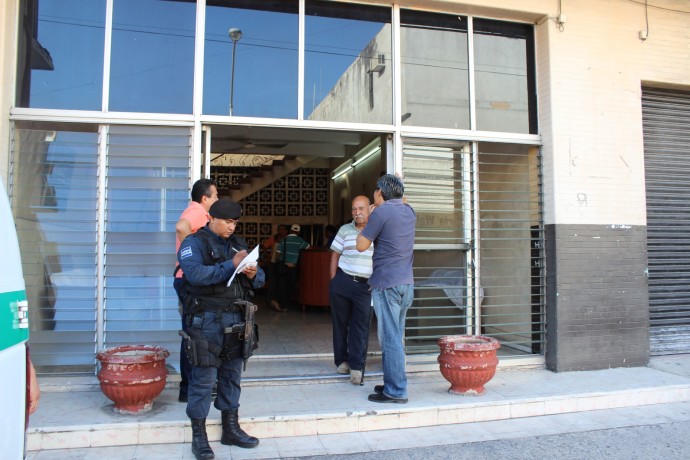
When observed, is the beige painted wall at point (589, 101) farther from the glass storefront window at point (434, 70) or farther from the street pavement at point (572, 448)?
the street pavement at point (572, 448)

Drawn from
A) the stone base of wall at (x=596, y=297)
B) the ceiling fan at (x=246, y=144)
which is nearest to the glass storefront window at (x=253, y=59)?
the stone base of wall at (x=596, y=297)

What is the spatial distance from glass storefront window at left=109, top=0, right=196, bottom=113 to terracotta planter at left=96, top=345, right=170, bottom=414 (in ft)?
7.98

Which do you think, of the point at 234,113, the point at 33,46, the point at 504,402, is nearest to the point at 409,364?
the point at 504,402

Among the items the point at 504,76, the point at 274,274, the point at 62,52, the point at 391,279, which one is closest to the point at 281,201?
the point at 274,274

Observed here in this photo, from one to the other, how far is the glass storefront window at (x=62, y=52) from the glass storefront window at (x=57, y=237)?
306 mm

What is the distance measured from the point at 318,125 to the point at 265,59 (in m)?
0.91

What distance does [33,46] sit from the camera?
5254mm

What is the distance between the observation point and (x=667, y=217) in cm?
671

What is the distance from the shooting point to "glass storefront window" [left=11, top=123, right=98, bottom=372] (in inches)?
201

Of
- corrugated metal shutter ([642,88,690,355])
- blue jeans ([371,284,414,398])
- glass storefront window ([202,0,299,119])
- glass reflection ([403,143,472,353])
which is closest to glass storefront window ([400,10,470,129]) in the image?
glass reflection ([403,143,472,353])

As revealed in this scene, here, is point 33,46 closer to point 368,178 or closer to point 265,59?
point 265,59

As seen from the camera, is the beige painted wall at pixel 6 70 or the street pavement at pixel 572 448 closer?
the street pavement at pixel 572 448

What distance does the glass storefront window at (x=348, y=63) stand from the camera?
19.0ft

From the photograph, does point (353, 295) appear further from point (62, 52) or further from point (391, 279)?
point (62, 52)
